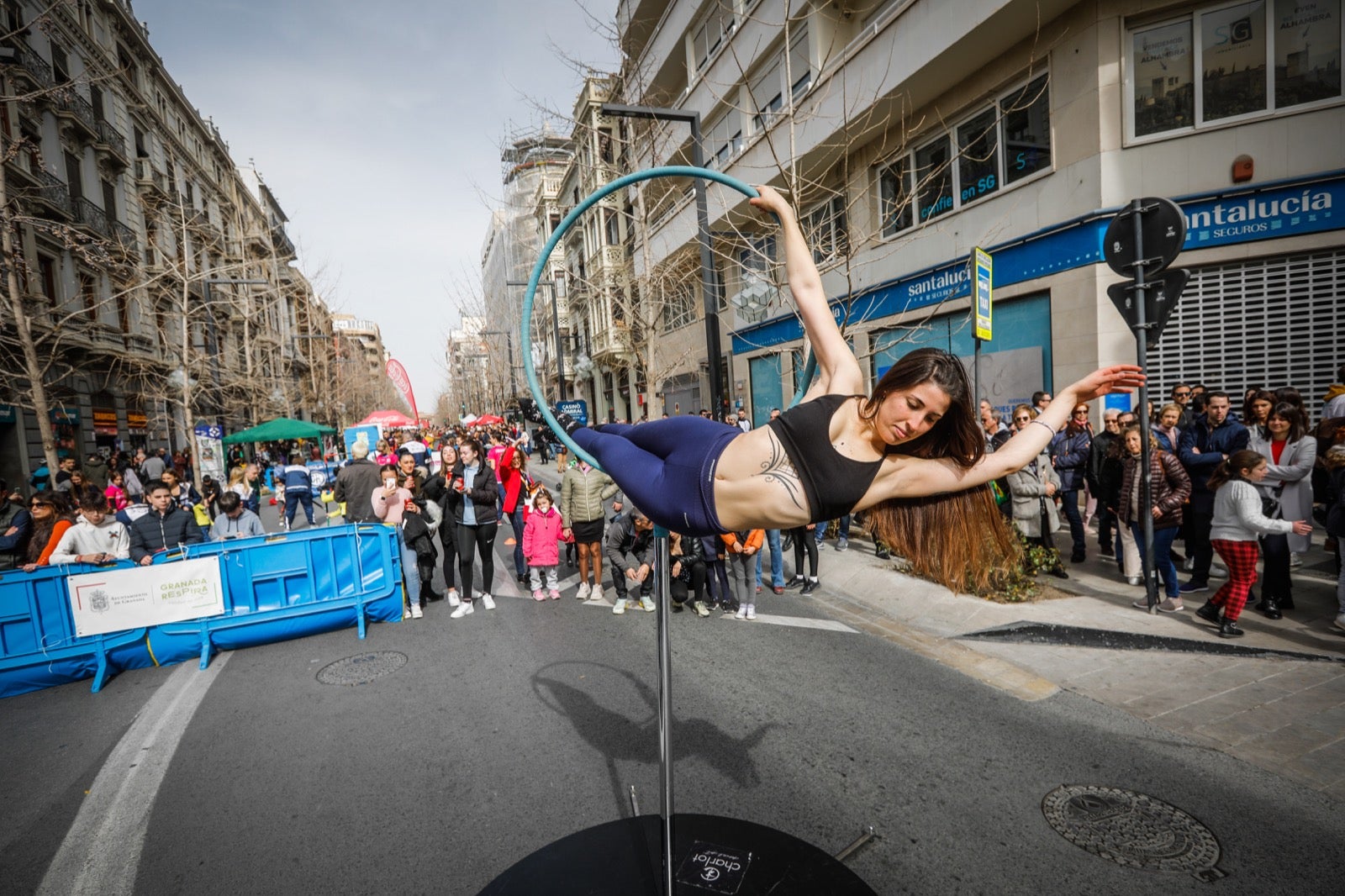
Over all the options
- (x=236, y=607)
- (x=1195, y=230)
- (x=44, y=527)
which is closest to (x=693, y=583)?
(x=236, y=607)

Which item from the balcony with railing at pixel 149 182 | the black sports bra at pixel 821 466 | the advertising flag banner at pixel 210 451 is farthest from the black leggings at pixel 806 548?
the balcony with railing at pixel 149 182

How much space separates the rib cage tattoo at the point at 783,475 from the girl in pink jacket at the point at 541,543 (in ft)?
20.4

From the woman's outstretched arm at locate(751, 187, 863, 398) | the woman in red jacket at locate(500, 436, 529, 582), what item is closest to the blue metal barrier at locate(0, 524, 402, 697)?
the woman in red jacket at locate(500, 436, 529, 582)

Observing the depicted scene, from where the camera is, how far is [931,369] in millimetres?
2297

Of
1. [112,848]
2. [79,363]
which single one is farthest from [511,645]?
[79,363]

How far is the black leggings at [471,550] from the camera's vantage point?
788 cm

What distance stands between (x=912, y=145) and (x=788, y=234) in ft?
45.3

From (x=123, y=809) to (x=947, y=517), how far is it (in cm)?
515

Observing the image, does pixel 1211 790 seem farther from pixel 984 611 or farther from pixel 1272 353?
pixel 1272 353

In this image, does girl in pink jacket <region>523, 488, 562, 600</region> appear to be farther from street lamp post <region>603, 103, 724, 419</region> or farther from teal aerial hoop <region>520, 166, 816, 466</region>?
teal aerial hoop <region>520, 166, 816, 466</region>

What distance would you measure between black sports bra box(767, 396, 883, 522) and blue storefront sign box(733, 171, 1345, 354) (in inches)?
247

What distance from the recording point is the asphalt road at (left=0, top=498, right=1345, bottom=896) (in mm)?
3080

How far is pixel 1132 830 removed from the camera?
3.19 m

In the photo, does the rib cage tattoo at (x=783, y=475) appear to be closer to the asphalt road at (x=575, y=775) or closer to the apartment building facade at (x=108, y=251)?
the asphalt road at (x=575, y=775)
